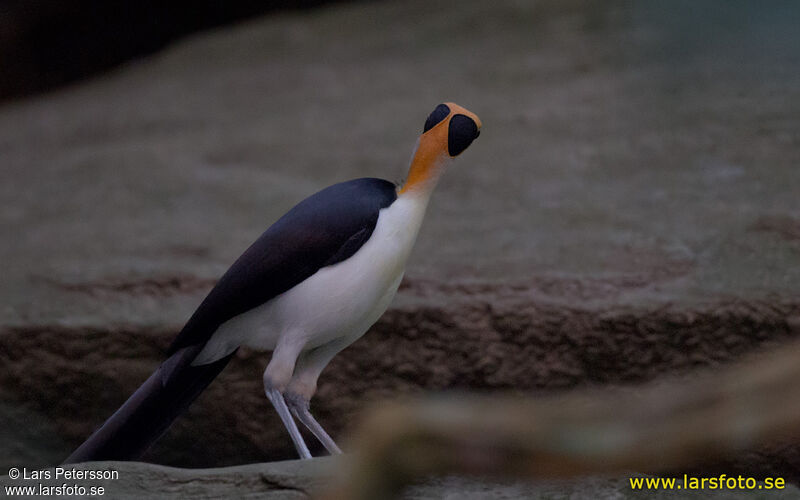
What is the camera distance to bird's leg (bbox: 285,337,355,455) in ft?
5.58

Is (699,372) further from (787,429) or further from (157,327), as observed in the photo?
(787,429)

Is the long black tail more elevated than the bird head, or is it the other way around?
the bird head

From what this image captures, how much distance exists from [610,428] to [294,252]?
3.93 ft

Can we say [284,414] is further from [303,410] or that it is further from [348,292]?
[348,292]

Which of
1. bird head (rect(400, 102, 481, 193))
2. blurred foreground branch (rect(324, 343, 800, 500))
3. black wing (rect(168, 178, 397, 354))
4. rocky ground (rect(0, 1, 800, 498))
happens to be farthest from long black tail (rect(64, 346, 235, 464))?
blurred foreground branch (rect(324, 343, 800, 500))

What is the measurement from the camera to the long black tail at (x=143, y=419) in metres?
1.74

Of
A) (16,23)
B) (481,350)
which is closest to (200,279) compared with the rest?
(481,350)

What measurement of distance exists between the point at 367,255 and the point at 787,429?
1.20m

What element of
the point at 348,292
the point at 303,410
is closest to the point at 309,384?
the point at 303,410

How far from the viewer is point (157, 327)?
7.30ft

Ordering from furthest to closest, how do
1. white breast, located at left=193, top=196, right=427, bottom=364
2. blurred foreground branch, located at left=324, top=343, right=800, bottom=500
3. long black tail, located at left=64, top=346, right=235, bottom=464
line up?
long black tail, located at left=64, top=346, right=235, bottom=464, white breast, located at left=193, top=196, right=427, bottom=364, blurred foreground branch, located at left=324, top=343, right=800, bottom=500

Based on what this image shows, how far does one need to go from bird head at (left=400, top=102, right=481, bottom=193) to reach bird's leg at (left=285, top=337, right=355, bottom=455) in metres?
0.36

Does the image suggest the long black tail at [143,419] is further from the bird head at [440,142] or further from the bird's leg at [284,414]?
the bird head at [440,142]

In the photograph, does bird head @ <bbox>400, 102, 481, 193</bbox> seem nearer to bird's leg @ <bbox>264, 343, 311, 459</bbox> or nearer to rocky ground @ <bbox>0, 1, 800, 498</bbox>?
bird's leg @ <bbox>264, 343, 311, 459</bbox>
